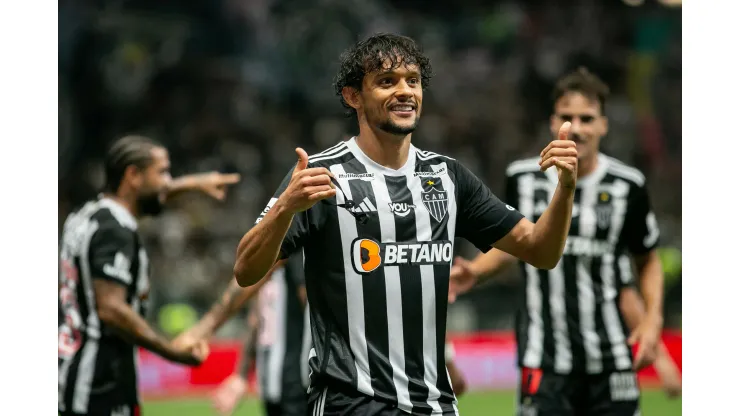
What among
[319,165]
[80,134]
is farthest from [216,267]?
[319,165]

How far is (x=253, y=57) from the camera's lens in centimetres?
1408

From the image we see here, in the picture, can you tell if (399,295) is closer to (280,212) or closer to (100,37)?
(280,212)

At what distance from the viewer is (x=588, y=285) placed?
504cm

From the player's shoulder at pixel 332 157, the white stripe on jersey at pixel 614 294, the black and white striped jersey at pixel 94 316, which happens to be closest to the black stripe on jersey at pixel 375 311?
the player's shoulder at pixel 332 157

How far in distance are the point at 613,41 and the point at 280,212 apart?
498 inches

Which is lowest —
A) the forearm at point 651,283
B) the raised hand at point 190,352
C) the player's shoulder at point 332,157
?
the raised hand at point 190,352

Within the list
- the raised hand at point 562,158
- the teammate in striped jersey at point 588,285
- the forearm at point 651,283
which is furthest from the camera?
the forearm at point 651,283

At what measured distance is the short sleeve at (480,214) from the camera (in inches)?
141

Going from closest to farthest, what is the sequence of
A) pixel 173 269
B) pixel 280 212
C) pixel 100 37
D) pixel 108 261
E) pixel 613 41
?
pixel 280 212 → pixel 108 261 → pixel 173 269 → pixel 100 37 → pixel 613 41

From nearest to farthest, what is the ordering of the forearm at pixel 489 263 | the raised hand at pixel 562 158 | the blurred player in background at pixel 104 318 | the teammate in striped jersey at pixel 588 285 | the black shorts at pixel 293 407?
the raised hand at pixel 562 158 < the forearm at pixel 489 263 < the blurred player in background at pixel 104 318 < the teammate in striped jersey at pixel 588 285 < the black shorts at pixel 293 407

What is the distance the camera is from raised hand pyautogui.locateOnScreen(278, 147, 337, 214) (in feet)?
9.74

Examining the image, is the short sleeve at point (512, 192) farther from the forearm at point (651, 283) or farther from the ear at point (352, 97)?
the ear at point (352, 97)

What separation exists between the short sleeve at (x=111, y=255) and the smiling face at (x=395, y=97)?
1959 mm

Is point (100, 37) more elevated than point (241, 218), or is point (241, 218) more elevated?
point (100, 37)
